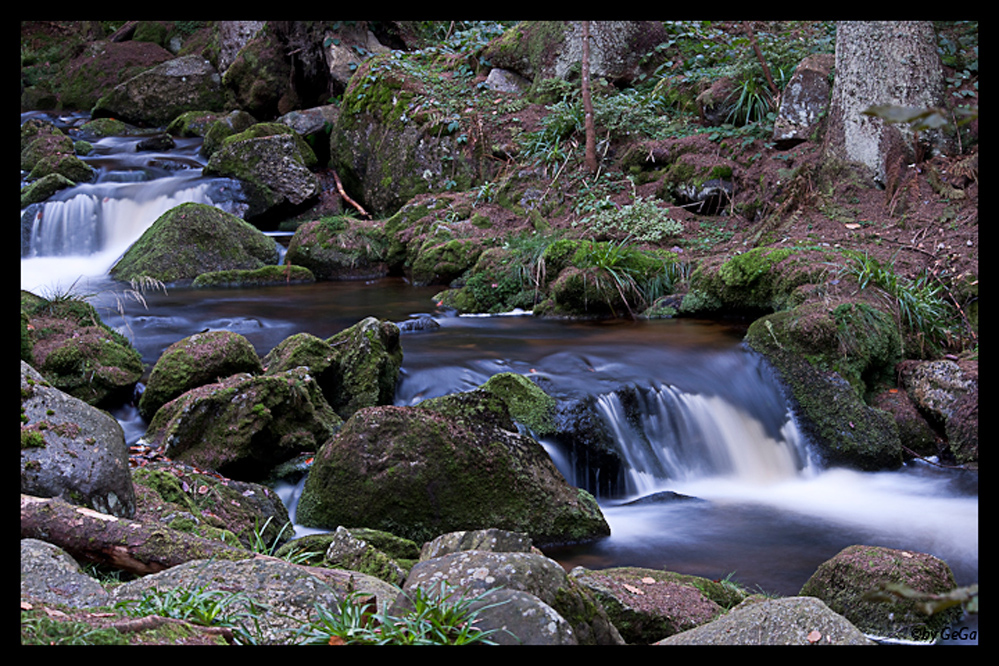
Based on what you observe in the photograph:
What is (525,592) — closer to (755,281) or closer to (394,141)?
(755,281)

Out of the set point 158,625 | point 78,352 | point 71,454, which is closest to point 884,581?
point 158,625

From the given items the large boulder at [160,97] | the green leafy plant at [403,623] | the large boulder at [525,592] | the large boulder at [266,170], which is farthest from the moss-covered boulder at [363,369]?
the large boulder at [160,97]

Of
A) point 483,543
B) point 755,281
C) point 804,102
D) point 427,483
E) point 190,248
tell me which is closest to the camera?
point 483,543

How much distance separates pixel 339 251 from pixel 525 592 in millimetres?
11583

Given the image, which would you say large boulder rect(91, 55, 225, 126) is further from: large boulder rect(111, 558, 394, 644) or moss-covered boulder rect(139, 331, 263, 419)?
large boulder rect(111, 558, 394, 644)

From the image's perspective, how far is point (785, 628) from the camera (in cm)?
293

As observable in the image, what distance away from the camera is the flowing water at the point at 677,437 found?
5391 millimetres

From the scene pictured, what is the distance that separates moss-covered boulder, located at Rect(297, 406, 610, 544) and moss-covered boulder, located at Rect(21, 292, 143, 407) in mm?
2667

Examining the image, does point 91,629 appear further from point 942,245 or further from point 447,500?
point 942,245

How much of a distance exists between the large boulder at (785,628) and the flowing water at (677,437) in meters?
1.90

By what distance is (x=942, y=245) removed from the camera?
30.2ft

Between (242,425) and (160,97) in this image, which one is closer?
(242,425)

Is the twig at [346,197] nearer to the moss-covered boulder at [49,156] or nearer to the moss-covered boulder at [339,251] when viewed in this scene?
the moss-covered boulder at [339,251]

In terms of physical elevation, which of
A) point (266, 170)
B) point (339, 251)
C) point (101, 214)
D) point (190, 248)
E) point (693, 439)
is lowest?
point (693, 439)
